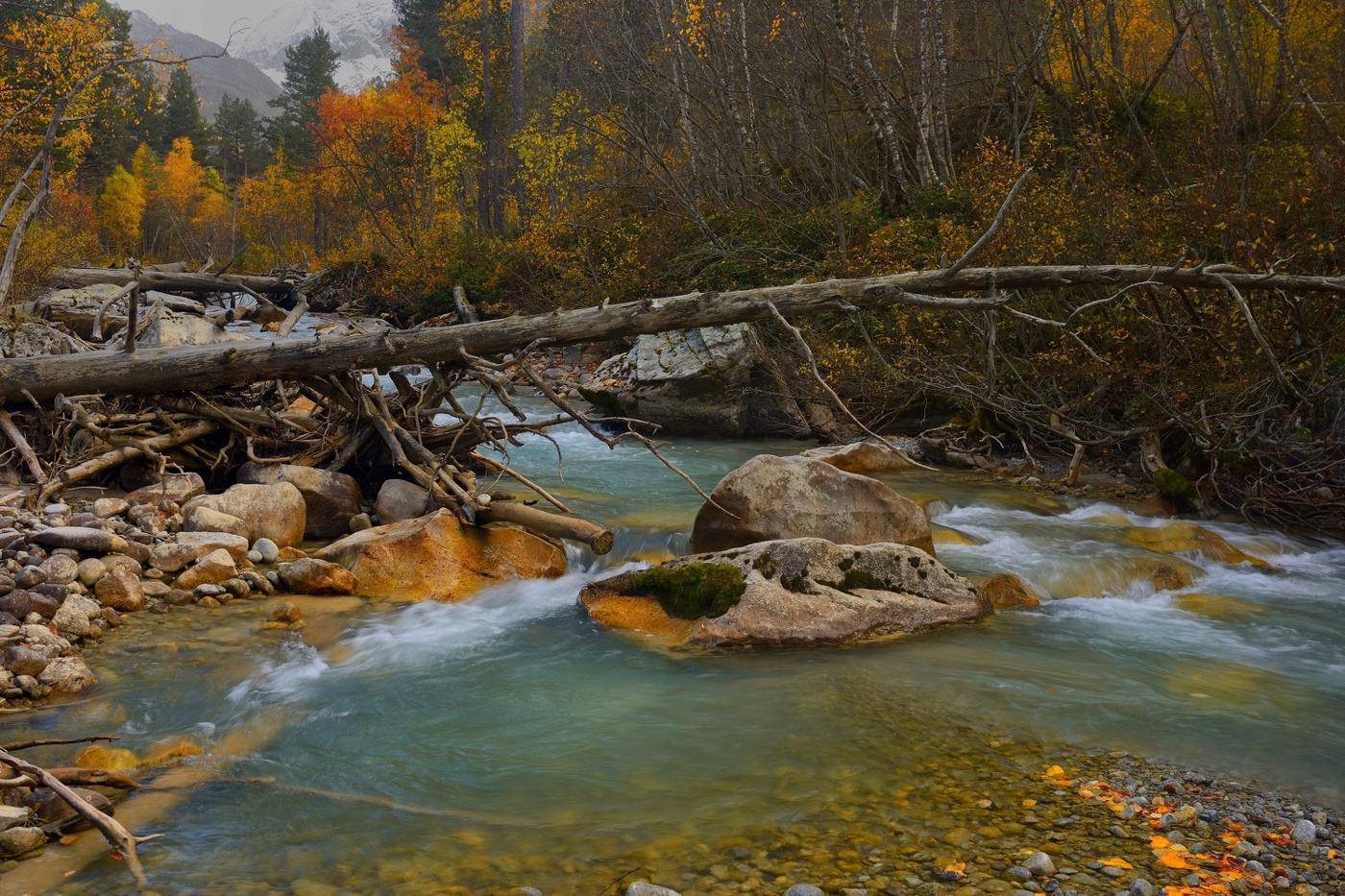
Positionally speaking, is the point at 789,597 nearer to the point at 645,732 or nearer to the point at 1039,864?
the point at 645,732

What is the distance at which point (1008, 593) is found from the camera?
7254mm

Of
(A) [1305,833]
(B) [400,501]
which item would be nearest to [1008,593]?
(A) [1305,833]

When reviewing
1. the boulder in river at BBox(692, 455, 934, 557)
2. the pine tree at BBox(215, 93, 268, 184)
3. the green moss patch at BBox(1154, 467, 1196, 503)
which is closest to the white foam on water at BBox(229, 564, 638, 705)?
the boulder in river at BBox(692, 455, 934, 557)

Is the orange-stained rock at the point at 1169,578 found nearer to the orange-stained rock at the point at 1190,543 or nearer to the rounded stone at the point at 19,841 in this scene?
the orange-stained rock at the point at 1190,543

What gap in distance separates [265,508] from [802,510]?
4.28 metres

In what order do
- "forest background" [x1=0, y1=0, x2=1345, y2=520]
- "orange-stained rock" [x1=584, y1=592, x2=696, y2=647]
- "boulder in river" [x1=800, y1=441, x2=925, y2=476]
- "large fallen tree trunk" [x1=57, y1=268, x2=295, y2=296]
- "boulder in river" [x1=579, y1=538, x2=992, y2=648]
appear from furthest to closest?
"large fallen tree trunk" [x1=57, y1=268, x2=295, y2=296], "boulder in river" [x1=800, y1=441, x2=925, y2=476], "forest background" [x1=0, y1=0, x2=1345, y2=520], "orange-stained rock" [x1=584, y1=592, x2=696, y2=647], "boulder in river" [x1=579, y1=538, x2=992, y2=648]

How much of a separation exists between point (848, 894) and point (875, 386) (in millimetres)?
10563

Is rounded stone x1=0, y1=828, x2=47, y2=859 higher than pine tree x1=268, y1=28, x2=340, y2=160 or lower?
lower

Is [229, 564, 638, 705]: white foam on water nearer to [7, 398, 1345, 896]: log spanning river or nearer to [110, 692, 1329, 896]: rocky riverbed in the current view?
[7, 398, 1345, 896]: log spanning river

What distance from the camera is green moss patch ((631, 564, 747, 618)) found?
6.27 metres

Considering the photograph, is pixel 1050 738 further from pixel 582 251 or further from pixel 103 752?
pixel 582 251

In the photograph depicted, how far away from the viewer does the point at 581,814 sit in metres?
4.01

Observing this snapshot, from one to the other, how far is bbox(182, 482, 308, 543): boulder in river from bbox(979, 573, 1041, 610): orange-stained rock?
17.8 feet

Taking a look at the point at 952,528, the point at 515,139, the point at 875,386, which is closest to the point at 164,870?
the point at 952,528
